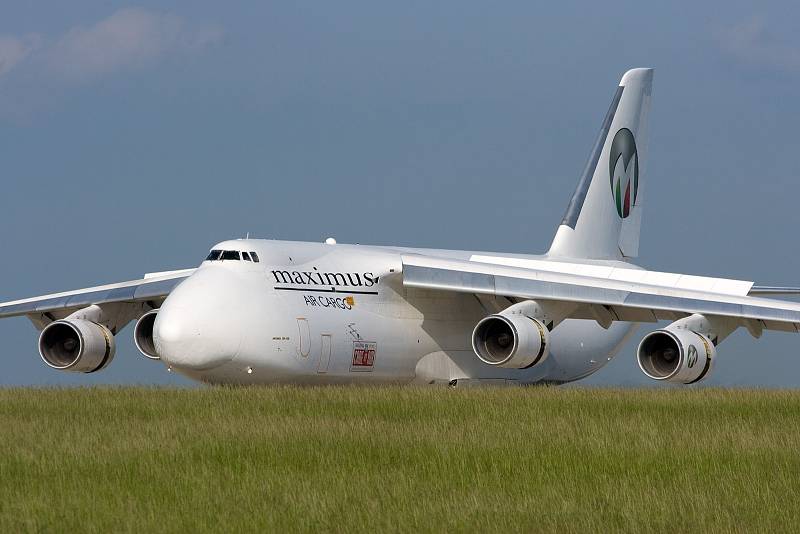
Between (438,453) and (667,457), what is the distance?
2221 millimetres

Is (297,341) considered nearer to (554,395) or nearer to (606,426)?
(554,395)

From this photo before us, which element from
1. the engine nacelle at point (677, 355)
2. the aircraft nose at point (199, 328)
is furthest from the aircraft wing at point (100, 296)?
the engine nacelle at point (677, 355)

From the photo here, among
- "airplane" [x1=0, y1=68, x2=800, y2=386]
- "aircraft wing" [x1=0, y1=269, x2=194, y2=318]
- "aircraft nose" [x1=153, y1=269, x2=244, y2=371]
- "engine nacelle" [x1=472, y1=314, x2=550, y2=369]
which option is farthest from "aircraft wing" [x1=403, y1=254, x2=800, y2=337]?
"aircraft wing" [x1=0, y1=269, x2=194, y2=318]

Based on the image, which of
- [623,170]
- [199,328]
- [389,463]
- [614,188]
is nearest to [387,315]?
[199,328]

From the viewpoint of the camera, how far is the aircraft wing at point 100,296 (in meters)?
24.3

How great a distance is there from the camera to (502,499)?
10391 millimetres

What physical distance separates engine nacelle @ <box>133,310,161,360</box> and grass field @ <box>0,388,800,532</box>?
4.87m

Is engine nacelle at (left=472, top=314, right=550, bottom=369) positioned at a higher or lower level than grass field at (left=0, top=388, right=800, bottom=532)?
higher

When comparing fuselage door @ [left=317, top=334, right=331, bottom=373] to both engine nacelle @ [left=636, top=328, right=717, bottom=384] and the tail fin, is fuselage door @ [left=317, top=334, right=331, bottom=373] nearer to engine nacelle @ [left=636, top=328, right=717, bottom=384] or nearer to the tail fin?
engine nacelle @ [left=636, top=328, right=717, bottom=384]

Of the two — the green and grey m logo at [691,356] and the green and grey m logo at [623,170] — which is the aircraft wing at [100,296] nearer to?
the green and grey m logo at [691,356]

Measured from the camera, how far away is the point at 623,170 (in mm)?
30125

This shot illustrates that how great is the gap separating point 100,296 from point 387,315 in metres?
5.45

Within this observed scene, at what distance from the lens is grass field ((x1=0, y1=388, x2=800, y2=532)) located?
9492 millimetres

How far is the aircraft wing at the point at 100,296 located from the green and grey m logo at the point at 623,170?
33.0 feet
